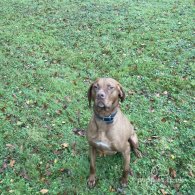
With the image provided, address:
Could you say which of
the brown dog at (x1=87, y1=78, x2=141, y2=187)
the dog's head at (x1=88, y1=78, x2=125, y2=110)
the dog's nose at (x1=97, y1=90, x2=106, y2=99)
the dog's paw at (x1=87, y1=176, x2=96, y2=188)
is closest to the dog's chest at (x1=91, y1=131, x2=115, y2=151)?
the brown dog at (x1=87, y1=78, x2=141, y2=187)

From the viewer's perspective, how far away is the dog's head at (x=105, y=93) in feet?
13.0

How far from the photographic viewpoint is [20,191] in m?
4.94

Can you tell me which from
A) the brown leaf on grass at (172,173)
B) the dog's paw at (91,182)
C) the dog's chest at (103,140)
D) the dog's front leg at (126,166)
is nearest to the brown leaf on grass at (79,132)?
the dog's paw at (91,182)

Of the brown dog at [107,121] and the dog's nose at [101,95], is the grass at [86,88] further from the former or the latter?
the dog's nose at [101,95]

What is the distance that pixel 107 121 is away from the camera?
14.0 feet

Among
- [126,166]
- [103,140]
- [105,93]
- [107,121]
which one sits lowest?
[126,166]

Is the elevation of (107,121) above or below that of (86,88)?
above

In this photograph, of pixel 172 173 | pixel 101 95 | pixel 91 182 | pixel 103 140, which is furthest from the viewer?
pixel 172 173

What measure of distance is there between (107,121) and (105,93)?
494 mm

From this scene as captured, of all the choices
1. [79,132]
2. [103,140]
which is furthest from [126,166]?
[79,132]

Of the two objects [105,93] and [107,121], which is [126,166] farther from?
[105,93]

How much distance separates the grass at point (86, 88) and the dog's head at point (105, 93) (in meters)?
1.58

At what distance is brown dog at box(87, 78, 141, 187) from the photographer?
13.3 feet

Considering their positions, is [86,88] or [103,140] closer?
[103,140]
